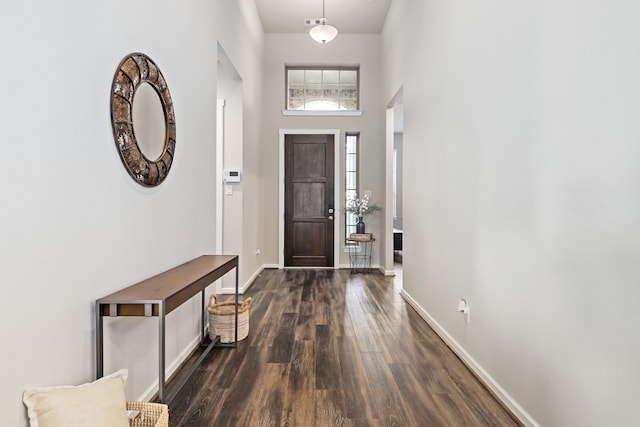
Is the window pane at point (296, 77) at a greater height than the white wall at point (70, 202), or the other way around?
the window pane at point (296, 77)

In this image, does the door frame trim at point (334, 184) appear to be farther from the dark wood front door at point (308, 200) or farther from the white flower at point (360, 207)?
the white flower at point (360, 207)

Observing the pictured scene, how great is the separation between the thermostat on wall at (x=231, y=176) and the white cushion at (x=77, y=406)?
10.3ft

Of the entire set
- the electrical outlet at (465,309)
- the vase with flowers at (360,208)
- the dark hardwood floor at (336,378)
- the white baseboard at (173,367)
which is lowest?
the dark hardwood floor at (336,378)

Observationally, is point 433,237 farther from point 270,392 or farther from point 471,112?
point 270,392

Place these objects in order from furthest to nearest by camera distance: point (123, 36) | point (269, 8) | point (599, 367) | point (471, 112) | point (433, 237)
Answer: point (269, 8) < point (433, 237) < point (471, 112) < point (123, 36) < point (599, 367)

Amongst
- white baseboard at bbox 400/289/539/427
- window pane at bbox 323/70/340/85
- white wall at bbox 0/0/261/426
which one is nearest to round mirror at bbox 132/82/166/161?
white wall at bbox 0/0/261/426

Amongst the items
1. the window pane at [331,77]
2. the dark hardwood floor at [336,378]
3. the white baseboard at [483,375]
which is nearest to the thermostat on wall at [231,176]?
the dark hardwood floor at [336,378]

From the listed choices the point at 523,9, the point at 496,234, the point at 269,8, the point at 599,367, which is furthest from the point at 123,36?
the point at 269,8

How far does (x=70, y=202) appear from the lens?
133 centimetres

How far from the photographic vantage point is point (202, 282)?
2051mm

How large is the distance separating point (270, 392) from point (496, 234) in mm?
1593

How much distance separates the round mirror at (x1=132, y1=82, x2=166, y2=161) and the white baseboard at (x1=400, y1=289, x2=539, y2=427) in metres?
2.29

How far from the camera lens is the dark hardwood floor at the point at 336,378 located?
1.86 metres

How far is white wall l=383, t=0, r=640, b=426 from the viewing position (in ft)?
4.05
